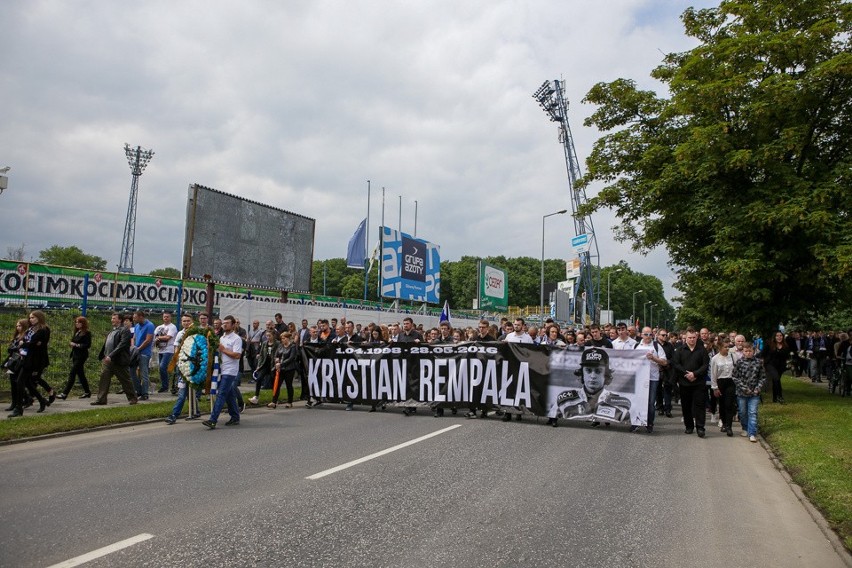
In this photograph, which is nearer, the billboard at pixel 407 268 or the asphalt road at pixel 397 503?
the asphalt road at pixel 397 503

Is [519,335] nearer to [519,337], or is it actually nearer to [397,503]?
[519,337]

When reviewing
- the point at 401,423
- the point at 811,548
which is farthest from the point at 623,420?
the point at 811,548

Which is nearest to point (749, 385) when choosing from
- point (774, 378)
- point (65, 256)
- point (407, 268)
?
point (774, 378)

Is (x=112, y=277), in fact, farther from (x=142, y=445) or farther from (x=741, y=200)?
(x=741, y=200)

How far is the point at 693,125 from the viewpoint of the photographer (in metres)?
20.0

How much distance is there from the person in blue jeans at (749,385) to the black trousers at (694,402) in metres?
0.61

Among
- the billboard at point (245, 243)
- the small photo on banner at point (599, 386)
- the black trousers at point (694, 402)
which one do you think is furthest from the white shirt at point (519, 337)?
the billboard at point (245, 243)

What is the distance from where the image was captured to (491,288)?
49594 mm

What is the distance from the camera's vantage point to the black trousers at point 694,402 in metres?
11.1

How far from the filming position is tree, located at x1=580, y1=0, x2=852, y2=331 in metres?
17.0

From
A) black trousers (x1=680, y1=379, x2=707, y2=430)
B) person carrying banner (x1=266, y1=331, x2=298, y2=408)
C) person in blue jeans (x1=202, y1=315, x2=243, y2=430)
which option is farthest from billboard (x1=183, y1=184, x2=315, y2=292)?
black trousers (x1=680, y1=379, x2=707, y2=430)

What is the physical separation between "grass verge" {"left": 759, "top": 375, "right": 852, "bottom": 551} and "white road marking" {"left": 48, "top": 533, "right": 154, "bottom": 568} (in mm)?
5587

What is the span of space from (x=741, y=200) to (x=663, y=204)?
234cm

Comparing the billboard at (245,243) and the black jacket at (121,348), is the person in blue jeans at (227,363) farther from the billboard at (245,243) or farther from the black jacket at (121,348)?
the billboard at (245,243)
